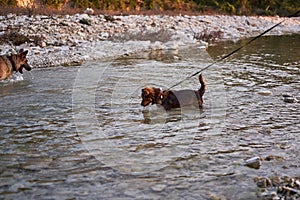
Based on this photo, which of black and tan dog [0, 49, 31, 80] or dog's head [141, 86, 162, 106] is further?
black and tan dog [0, 49, 31, 80]

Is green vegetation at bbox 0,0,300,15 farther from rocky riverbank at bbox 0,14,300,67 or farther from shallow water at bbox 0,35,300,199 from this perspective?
shallow water at bbox 0,35,300,199

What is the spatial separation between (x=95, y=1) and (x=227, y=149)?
894 inches

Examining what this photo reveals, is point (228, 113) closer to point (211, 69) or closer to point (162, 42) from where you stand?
point (211, 69)

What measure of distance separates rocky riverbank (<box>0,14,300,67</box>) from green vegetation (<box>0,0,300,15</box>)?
175 inches

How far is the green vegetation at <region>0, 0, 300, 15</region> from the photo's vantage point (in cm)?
2404

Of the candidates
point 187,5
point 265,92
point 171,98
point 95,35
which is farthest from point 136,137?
point 187,5

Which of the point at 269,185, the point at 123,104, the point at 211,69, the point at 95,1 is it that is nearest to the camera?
the point at 269,185

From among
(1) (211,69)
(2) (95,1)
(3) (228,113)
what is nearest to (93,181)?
(3) (228,113)

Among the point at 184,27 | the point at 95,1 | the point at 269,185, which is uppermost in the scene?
the point at 95,1

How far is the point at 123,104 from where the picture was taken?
22.9 feet

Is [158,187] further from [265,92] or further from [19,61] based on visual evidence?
[19,61]

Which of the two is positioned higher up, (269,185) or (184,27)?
(184,27)

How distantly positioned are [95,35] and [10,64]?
23.6 feet

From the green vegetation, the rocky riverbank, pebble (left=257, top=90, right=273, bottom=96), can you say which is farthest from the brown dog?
the green vegetation
